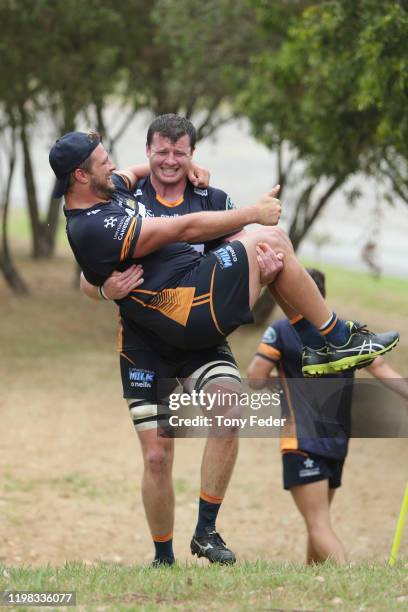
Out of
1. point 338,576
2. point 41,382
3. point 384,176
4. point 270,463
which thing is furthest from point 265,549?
point 384,176

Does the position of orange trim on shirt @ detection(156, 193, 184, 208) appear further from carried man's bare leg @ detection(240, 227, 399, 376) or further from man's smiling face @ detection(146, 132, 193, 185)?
carried man's bare leg @ detection(240, 227, 399, 376)

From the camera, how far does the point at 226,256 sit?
5.96 m

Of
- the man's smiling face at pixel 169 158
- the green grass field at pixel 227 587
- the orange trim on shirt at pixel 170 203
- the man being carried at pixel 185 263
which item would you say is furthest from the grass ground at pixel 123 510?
the man's smiling face at pixel 169 158

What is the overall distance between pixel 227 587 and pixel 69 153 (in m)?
2.45

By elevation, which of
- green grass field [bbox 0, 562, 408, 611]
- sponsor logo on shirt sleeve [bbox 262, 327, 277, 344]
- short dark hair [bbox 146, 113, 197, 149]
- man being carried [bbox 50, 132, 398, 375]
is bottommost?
green grass field [bbox 0, 562, 408, 611]

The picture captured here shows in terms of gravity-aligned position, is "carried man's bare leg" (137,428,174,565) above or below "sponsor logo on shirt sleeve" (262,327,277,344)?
below

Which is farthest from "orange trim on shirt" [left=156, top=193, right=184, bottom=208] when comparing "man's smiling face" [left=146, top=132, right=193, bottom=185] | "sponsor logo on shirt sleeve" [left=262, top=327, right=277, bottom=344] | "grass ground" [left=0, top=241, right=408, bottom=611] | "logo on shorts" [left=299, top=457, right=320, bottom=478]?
"logo on shorts" [left=299, top=457, right=320, bottom=478]

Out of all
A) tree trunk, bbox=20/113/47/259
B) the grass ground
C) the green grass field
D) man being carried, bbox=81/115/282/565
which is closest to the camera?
the green grass field

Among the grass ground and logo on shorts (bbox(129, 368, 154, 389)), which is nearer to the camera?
the grass ground

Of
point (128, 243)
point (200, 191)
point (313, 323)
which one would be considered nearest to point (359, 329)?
point (313, 323)

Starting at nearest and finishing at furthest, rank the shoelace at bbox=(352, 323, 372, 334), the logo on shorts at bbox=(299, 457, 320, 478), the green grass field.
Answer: the green grass field < the shoelace at bbox=(352, 323, 372, 334) < the logo on shorts at bbox=(299, 457, 320, 478)

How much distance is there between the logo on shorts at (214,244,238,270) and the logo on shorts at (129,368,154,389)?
818 mm

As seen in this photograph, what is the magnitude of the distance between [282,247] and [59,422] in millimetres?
8715

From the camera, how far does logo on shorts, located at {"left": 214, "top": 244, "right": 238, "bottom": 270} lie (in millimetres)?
5926
